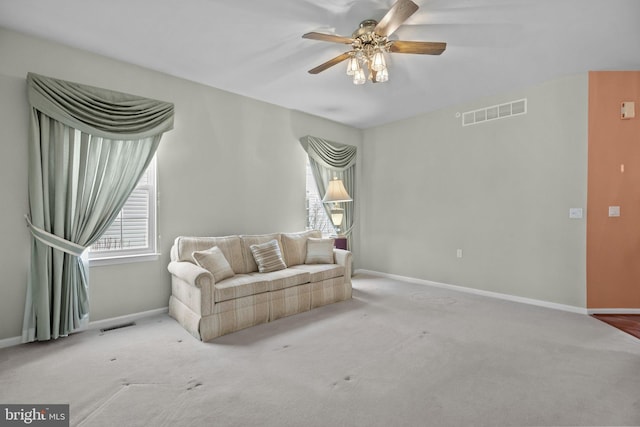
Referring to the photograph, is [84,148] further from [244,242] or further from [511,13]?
[511,13]

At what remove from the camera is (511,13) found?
8.32ft

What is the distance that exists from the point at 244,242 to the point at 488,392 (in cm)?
293

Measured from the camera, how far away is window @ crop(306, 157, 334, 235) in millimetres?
5352

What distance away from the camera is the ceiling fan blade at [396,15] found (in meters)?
2.08


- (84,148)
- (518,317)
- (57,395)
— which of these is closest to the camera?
(57,395)

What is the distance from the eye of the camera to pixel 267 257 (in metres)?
3.81

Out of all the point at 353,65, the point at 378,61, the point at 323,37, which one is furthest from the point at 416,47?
the point at 323,37

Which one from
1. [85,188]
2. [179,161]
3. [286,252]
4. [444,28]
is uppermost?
[444,28]

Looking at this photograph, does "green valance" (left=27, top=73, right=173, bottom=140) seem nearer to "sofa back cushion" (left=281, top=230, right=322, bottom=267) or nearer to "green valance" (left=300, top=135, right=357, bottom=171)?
"sofa back cushion" (left=281, top=230, right=322, bottom=267)

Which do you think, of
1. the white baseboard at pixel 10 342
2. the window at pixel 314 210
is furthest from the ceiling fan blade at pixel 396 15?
the white baseboard at pixel 10 342

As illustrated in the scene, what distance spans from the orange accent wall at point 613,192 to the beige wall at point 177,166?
148 inches

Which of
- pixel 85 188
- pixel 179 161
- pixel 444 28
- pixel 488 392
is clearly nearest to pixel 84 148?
pixel 85 188

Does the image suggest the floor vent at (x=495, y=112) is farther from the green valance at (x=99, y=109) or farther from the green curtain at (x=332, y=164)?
the green valance at (x=99, y=109)

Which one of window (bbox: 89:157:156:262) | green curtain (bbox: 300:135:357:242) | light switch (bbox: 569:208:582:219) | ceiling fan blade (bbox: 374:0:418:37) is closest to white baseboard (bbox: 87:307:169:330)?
window (bbox: 89:157:156:262)
